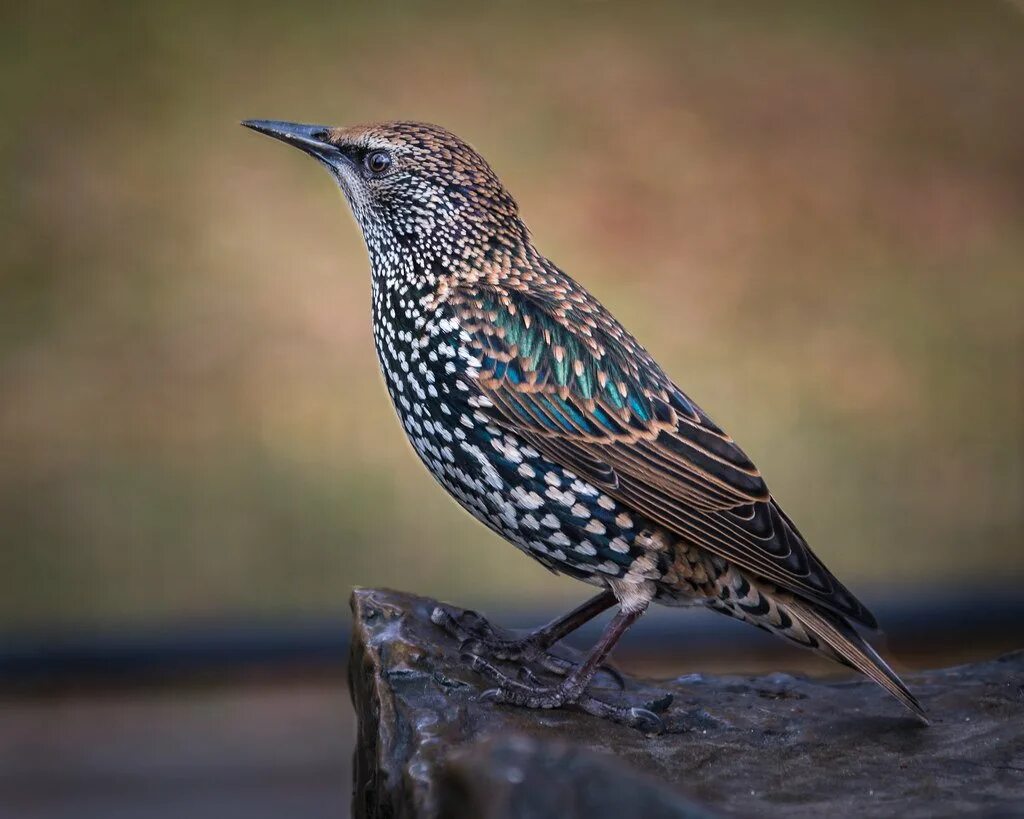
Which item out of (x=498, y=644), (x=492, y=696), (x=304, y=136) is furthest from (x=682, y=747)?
(x=304, y=136)

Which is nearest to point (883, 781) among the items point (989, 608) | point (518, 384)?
point (518, 384)

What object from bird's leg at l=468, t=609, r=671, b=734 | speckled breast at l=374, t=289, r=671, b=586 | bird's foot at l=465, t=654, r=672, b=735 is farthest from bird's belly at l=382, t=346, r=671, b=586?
bird's foot at l=465, t=654, r=672, b=735

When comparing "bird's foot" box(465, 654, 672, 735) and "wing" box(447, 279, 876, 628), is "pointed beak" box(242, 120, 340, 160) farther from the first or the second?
"bird's foot" box(465, 654, 672, 735)

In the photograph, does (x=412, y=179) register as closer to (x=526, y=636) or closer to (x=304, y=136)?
(x=304, y=136)

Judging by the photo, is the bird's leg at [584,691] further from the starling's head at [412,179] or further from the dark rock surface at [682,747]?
the starling's head at [412,179]

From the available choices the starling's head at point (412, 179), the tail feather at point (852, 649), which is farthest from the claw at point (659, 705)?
the starling's head at point (412, 179)

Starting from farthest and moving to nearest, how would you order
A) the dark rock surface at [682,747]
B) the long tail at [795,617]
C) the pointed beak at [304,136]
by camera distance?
the pointed beak at [304,136] < the long tail at [795,617] < the dark rock surface at [682,747]
